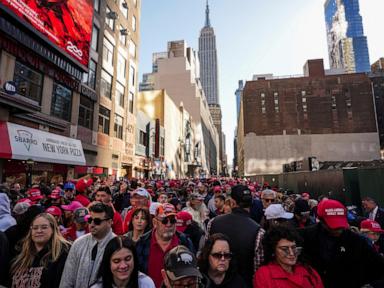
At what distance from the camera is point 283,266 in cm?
253

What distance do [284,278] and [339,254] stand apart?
0.86 m

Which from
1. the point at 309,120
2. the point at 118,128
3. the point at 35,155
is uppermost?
the point at 309,120

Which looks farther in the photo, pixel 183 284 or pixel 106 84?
pixel 106 84

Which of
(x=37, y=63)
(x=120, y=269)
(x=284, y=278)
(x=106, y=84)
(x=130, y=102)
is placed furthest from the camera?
(x=130, y=102)

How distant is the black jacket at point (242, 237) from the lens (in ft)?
9.48

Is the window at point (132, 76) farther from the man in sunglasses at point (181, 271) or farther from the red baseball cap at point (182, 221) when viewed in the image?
the man in sunglasses at point (181, 271)

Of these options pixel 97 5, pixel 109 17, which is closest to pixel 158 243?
pixel 97 5

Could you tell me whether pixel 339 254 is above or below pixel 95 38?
below

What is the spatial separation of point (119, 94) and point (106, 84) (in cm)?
319

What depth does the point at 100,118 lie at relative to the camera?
25.9 m

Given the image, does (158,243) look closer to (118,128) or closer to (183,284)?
(183,284)

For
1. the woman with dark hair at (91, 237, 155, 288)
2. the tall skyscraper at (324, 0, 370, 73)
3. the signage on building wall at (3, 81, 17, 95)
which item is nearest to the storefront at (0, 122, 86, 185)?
the signage on building wall at (3, 81, 17, 95)

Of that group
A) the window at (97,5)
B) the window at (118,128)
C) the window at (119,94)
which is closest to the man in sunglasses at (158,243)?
the window at (118,128)

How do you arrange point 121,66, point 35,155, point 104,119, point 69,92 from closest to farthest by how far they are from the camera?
1. point 35,155
2. point 69,92
3. point 104,119
4. point 121,66
